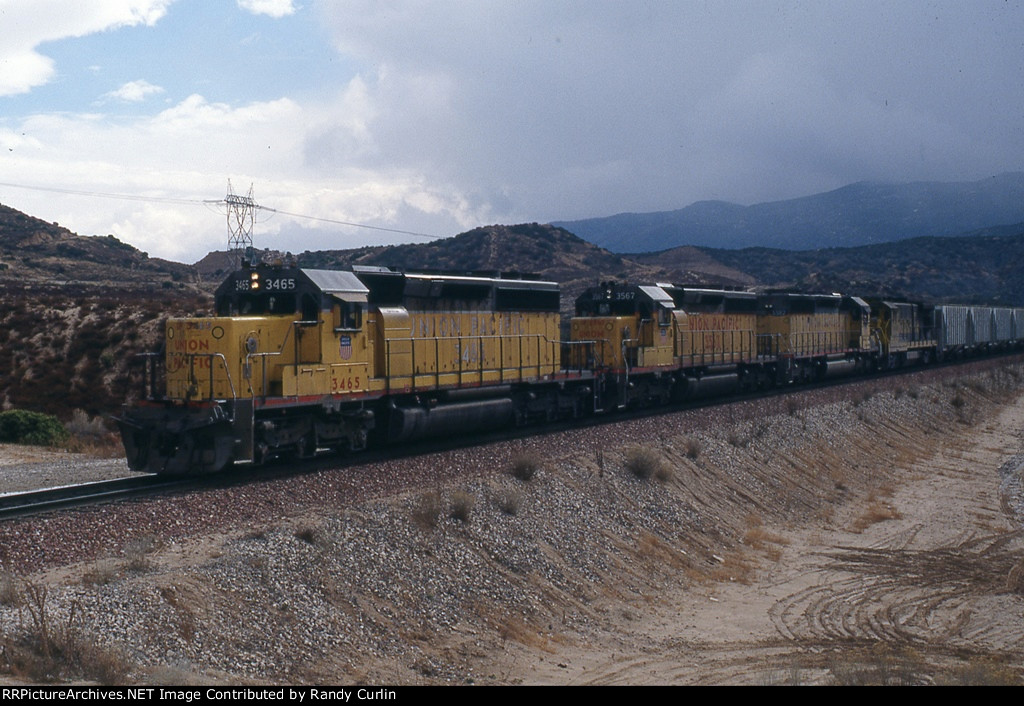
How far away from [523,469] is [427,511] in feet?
9.47

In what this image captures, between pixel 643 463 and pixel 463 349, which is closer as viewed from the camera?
pixel 643 463

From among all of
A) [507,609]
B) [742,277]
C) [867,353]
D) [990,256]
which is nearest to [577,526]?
[507,609]

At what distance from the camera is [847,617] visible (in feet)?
41.6

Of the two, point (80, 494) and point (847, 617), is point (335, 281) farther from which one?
point (847, 617)

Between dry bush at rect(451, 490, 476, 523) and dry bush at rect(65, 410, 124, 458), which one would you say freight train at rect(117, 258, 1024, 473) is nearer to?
dry bush at rect(65, 410, 124, 458)

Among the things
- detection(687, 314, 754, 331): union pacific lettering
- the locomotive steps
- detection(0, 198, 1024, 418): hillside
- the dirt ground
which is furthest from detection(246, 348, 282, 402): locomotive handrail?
detection(687, 314, 754, 331): union pacific lettering

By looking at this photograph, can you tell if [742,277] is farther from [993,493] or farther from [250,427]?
[250,427]

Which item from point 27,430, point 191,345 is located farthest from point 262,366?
point 27,430

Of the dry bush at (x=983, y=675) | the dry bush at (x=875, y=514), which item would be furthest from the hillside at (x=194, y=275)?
the dry bush at (x=983, y=675)

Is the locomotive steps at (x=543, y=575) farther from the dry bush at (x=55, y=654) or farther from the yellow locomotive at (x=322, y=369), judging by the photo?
the yellow locomotive at (x=322, y=369)

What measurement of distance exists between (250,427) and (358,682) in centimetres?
516

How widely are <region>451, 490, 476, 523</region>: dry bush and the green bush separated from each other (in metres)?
12.0

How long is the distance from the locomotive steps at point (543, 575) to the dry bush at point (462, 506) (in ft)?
0.08
